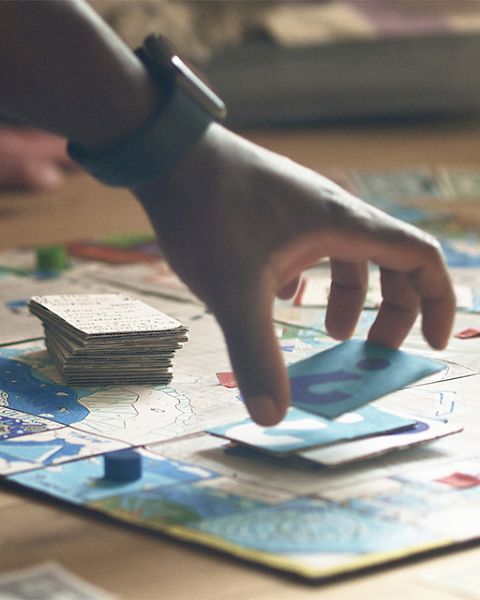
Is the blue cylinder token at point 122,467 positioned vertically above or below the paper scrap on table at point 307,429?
below

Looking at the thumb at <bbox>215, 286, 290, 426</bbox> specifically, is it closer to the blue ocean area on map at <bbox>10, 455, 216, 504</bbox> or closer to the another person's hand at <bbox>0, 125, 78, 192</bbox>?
the blue ocean area on map at <bbox>10, 455, 216, 504</bbox>

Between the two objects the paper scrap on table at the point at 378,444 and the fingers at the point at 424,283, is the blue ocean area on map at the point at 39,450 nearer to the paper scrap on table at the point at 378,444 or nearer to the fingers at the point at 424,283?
the paper scrap on table at the point at 378,444

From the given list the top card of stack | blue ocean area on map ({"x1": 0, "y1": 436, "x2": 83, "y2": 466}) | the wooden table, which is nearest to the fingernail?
the wooden table

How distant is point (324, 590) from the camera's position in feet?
2.70

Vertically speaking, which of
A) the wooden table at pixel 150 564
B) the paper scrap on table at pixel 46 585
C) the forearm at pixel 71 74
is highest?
the forearm at pixel 71 74

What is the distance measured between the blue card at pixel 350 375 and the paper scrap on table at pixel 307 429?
0.03 meters

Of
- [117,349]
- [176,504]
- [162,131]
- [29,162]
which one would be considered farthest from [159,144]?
[29,162]

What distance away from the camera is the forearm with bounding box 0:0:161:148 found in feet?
2.90

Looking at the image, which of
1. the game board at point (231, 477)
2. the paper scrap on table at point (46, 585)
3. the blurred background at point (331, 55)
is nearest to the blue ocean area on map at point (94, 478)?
the game board at point (231, 477)

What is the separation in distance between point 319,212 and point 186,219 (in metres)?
0.11

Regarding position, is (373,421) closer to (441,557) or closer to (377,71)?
(441,557)

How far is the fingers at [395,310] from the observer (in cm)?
103

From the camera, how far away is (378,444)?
1049mm

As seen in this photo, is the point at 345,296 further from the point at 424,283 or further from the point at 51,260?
the point at 51,260
